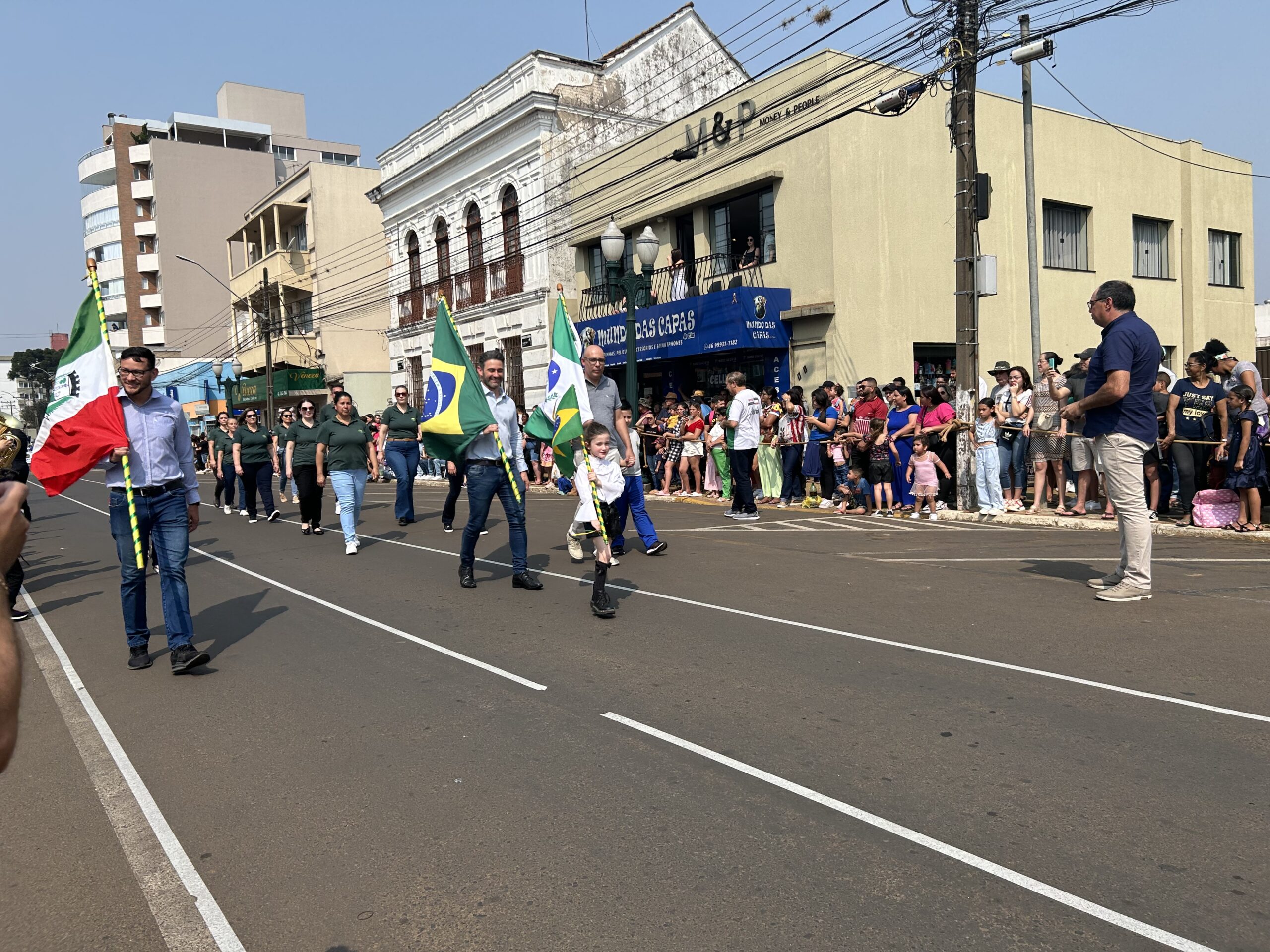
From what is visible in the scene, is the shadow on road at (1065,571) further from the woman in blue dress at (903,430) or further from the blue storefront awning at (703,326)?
the blue storefront awning at (703,326)

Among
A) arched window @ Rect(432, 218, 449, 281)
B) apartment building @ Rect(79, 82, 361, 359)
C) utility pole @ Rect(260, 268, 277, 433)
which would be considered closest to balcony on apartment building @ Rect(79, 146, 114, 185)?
apartment building @ Rect(79, 82, 361, 359)

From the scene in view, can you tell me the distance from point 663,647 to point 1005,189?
18.3 meters

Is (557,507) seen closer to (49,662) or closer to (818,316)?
(818,316)

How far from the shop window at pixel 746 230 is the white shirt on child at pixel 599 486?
43.5 feet

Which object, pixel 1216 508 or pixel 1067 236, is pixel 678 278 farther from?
pixel 1216 508

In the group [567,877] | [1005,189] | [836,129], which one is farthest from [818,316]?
[567,877]

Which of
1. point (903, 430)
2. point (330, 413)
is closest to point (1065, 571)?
point (903, 430)

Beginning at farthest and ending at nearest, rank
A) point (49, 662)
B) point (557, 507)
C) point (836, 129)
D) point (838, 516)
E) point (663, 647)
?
point (836, 129) → point (557, 507) → point (838, 516) → point (49, 662) → point (663, 647)

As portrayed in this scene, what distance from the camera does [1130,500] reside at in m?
7.26

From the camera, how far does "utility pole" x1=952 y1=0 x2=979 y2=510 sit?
12.8m

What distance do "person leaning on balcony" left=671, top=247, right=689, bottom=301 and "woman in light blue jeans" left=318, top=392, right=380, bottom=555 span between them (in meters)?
11.3

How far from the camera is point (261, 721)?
5352mm

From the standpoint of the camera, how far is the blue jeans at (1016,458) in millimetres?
12742

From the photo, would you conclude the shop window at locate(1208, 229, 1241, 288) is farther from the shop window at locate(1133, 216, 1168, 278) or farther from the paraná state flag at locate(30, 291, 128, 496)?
the paraná state flag at locate(30, 291, 128, 496)
